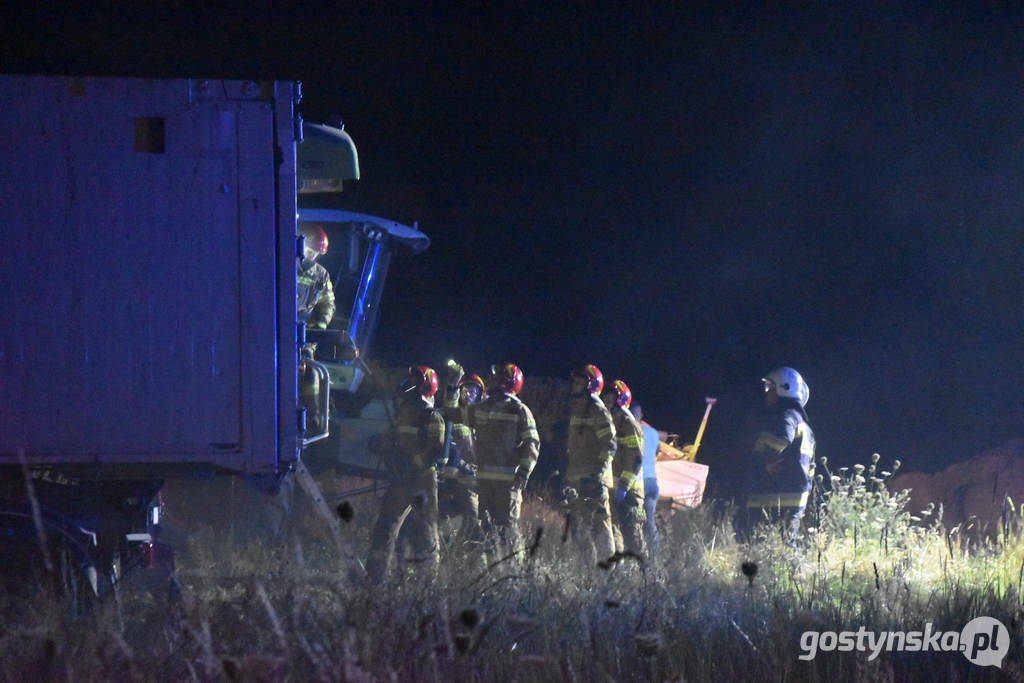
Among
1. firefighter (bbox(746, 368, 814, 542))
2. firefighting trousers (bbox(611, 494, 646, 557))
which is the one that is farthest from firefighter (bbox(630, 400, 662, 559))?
firefighter (bbox(746, 368, 814, 542))

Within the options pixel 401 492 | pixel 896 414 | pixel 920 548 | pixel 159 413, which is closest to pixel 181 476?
pixel 159 413

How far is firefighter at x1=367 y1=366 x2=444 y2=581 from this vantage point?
8.94 meters

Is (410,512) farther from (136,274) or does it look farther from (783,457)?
(136,274)

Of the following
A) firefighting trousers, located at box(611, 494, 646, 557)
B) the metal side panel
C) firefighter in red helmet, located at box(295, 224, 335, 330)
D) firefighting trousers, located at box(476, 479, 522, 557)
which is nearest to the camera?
the metal side panel

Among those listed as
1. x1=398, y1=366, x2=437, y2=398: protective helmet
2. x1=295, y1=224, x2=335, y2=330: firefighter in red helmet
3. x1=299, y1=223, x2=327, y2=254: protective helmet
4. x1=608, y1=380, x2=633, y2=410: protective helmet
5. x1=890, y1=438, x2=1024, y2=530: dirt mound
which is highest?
x1=299, y1=223, x2=327, y2=254: protective helmet

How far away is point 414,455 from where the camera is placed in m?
9.26

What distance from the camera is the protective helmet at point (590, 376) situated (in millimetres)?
9750

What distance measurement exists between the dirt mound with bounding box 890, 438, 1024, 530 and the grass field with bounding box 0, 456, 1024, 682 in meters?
6.33

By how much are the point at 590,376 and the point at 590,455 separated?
2.45 ft

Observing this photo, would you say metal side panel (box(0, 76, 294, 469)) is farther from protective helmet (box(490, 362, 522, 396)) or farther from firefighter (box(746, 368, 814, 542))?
firefighter (box(746, 368, 814, 542))

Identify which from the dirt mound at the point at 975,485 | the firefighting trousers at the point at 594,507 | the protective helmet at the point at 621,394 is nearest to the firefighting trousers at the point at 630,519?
the firefighting trousers at the point at 594,507

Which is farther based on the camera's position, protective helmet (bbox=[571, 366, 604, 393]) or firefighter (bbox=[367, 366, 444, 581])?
protective helmet (bbox=[571, 366, 604, 393])

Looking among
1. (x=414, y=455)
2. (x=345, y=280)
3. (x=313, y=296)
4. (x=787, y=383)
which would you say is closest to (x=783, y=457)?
(x=787, y=383)

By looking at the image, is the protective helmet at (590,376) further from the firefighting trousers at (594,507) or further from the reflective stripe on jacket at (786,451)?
the reflective stripe on jacket at (786,451)
